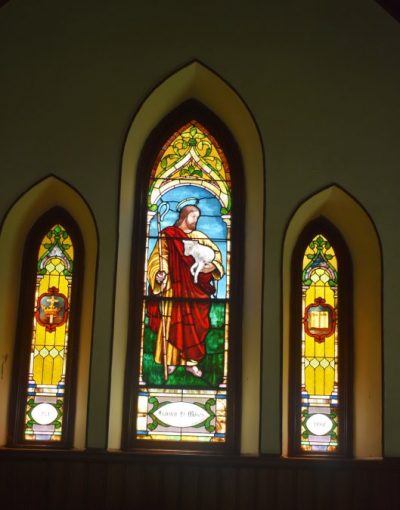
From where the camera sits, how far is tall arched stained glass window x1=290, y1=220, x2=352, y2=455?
6.65 metres

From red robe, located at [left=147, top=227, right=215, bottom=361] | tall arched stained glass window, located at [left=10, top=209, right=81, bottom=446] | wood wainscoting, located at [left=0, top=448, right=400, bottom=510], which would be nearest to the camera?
wood wainscoting, located at [left=0, top=448, right=400, bottom=510]

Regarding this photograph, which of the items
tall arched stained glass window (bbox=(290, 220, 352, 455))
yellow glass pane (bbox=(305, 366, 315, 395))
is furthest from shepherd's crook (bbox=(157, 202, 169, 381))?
yellow glass pane (bbox=(305, 366, 315, 395))

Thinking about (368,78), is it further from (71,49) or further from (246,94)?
(71,49)

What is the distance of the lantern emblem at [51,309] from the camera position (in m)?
6.77

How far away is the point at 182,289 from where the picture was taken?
681 centimetres

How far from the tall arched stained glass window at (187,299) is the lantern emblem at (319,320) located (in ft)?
1.90

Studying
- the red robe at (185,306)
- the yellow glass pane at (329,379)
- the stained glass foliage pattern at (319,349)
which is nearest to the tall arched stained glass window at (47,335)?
the red robe at (185,306)

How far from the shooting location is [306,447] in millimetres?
6613

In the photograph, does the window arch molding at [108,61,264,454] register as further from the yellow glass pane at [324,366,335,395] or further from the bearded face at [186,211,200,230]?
the yellow glass pane at [324,366,335,395]

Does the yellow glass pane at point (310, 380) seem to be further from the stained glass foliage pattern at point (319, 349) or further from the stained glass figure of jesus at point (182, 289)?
the stained glass figure of jesus at point (182, 289)

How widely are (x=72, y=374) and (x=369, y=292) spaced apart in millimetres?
2321

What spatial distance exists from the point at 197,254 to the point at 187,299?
36cm

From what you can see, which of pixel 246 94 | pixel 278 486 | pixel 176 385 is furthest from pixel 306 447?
pixel 246 94

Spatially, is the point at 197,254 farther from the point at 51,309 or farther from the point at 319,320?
the point at 51,309
